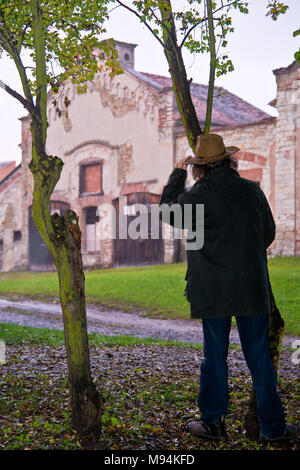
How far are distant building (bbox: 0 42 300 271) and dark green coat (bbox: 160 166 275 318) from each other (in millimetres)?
16020

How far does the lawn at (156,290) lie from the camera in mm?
12916

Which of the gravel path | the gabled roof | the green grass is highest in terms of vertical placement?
the gabled roof

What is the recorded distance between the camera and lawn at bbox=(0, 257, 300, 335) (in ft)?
42.4


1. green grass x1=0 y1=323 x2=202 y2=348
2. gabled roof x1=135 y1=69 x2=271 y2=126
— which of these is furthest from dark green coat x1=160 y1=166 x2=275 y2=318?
gabled roof x1=135 y1=69 x2=271 y2=126

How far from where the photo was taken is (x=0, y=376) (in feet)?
18.5

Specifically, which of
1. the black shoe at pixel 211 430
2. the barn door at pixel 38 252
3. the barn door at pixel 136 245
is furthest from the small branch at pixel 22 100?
the barn door at pixel 38 252

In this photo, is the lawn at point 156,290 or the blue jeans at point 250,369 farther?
the lawn at point 156,290

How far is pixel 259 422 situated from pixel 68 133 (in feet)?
76.8

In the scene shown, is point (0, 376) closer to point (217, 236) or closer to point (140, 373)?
point (140, 373)

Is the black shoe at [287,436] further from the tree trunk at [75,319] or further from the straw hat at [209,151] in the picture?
the straw hat at [209,151]

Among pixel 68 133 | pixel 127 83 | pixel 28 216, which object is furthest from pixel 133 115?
pixel 28 216

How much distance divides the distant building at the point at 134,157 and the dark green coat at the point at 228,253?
52.6 feet

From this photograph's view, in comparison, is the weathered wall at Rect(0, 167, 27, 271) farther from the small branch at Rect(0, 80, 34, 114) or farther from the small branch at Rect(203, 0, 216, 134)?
the small branch at Rect(203, 0, 216, 134)

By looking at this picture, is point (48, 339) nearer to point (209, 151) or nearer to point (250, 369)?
point (250, 369)
